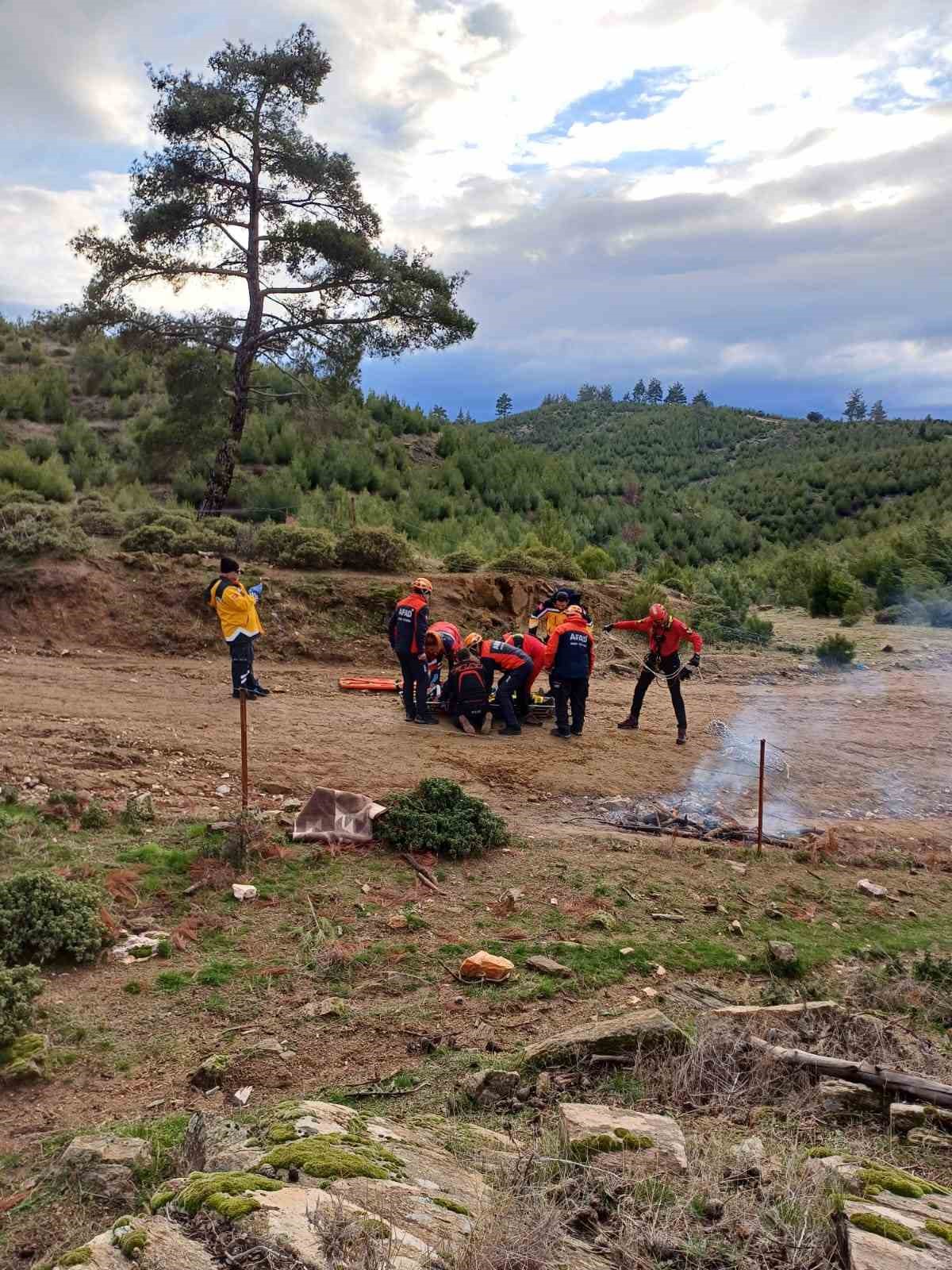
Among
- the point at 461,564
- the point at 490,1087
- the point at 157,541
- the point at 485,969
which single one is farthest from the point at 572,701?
the point at 157,541

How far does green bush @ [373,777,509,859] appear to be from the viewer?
8.32 meters

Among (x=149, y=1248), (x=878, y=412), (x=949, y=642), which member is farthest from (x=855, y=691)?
(x=878, y=412)

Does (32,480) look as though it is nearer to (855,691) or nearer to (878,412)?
(855,691)

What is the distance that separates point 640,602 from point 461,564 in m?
3.70

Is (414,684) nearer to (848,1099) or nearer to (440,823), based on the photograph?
(440,823)

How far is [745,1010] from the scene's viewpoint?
5.74 metres

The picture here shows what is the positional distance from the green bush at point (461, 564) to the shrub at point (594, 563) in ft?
9.98

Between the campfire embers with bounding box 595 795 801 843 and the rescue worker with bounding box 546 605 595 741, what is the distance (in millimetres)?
2128

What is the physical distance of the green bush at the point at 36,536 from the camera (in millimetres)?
15609

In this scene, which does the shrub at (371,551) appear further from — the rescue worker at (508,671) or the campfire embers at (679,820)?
the campfire embers at (679,820)

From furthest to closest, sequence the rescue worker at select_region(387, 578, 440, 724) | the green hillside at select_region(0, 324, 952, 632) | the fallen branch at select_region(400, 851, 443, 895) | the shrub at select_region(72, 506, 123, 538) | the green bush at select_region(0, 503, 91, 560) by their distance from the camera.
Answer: the green hillside at select_region(0, 324, 952, 632) < the shrub at select_region(72, 506, 123, 538) < the green bush at select_region(0, 503, 91, 560) < the rescue worker at select_region(387, 578, 440, 724) < the fallen branch at select_region(400, 851, 443, 895)

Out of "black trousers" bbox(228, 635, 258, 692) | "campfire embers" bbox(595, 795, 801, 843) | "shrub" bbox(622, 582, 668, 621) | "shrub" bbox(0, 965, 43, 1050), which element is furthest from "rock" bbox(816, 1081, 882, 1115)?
"shrub" bbox(622, 582, 668, 621)

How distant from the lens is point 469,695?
40.4 feet

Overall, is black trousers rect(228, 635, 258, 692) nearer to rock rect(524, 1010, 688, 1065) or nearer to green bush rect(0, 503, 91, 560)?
green bush rect(0, 503, 91, 560)
